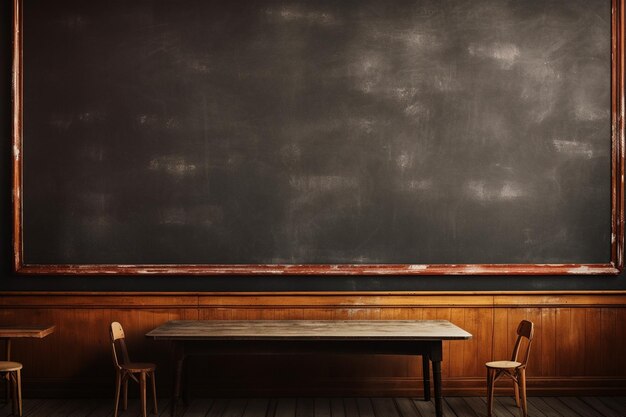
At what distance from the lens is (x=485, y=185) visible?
19.6ft

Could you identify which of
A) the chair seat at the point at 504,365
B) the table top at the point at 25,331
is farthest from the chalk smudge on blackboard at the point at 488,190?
the table top at the point at 25,331

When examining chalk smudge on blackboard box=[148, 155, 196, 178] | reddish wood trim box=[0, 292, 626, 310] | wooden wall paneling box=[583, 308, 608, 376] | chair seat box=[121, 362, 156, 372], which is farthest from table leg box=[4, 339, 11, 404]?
wooden wall paneling box=[583, 308, 608, 376]

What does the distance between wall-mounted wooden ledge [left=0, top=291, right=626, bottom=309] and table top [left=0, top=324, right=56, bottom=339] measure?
1.33ft

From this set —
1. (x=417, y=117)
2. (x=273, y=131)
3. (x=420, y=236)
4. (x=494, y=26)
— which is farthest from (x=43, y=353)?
(x=494, y=26)

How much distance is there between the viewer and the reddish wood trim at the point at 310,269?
5.90m

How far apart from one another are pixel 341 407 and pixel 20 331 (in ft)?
8.47

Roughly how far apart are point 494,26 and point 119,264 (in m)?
3.85

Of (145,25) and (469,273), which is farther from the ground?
(145,25)

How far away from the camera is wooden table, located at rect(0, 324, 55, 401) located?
5.23 m

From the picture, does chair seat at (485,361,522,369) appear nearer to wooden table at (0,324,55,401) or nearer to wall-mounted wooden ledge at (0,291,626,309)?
wall-mounted wooden ledge at (0,291,626,309)

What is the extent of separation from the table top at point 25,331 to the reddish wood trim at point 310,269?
1.88 feet

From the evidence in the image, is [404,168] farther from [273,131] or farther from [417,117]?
[273,131]

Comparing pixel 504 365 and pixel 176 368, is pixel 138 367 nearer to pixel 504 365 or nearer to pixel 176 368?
pixel 176 368

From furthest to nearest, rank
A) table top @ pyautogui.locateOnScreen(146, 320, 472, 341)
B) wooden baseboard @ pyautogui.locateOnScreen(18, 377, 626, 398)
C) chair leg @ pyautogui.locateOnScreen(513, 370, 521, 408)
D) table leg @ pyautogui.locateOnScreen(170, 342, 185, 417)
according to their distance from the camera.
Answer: wooden baseboard @ pyautogui.locateOnScreen(18, 377, 626, 398) → chair leg @ pyautogui.locateOnScreen(513, 370, 521, 408) → table leg @ pyautogui.locateOnScreen(170, 342, 185, 417) → table top @ pyautogui.locateOnScreen(146, 320, 472, 341)
